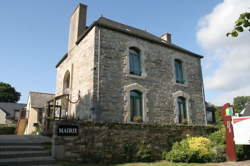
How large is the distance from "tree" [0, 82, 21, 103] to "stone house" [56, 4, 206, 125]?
111 feet

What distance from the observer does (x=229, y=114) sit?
903cm

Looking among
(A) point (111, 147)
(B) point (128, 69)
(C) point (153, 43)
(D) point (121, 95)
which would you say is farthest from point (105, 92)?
(C) point (153, 43)

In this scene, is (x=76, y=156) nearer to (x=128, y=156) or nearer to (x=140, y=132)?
(x=128, y=156)

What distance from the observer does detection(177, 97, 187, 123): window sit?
45.6 feet

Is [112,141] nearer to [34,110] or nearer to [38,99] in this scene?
[34,110]

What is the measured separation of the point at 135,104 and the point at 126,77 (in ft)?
5.56

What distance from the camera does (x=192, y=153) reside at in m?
8.17

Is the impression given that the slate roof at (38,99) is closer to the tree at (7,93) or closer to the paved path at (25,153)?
the paved path at (25,153)

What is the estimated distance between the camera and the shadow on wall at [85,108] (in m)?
10.2

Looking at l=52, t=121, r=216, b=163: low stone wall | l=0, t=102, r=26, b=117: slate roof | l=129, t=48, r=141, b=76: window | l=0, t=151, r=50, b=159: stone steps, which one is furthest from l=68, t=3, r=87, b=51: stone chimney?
l=0, t=102, r=26, b=117: slate roof

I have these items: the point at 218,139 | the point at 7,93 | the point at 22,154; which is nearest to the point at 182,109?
the point at 218,139

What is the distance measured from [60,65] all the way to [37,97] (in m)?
9.40

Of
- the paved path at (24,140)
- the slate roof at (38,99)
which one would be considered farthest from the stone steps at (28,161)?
the slate roof at (38,99)

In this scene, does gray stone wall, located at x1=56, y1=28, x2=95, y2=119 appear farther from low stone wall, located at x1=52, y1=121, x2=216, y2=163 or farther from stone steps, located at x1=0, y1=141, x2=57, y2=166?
stone steps, located at x1=0, y1=141, x2=57, y2=166
